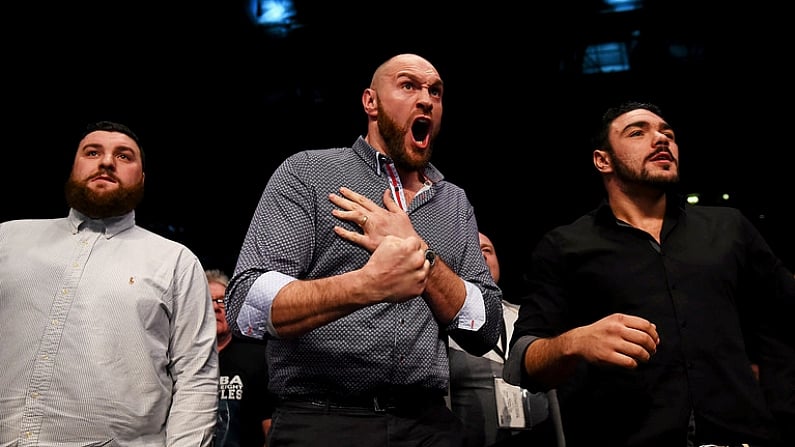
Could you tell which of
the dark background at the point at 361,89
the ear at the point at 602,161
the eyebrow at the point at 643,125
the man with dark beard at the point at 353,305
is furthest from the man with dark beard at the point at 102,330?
the dark background at the point at 361,89

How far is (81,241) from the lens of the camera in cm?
206

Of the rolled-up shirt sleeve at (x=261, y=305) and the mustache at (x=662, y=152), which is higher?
the mustache at (x=662, y=152)

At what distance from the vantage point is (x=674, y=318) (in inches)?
69.7

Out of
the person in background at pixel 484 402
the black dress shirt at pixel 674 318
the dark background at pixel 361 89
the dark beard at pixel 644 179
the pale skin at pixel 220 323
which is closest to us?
the black dress shirt at pixel 674 318

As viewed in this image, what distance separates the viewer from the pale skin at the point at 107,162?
7.12 ft

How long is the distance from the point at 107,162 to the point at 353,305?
133 cm

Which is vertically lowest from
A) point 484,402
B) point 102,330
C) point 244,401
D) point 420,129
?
point 244,401

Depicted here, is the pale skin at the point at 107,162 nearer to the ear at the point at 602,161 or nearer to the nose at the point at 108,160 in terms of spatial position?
the nose at the point at 108,160

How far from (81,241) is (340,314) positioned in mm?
1161

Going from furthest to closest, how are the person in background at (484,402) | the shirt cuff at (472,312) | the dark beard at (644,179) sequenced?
the person in background at (484,402) < the dark beard at (644,179) < the shirt cuff at (472,312)

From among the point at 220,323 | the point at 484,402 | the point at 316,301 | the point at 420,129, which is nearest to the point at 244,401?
the point at 220,323

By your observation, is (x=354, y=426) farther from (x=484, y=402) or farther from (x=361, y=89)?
(x=361, y=89)

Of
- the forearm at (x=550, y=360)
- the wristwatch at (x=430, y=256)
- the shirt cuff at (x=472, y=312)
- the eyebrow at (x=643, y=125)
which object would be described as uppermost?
the eyebrow at (x=643, y=125)

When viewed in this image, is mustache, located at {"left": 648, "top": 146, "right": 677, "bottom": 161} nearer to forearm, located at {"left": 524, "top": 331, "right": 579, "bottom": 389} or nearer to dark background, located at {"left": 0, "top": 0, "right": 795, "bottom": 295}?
forearm, located at {"left": 524, "top": 331, "right": 579, "bottom": 389}
